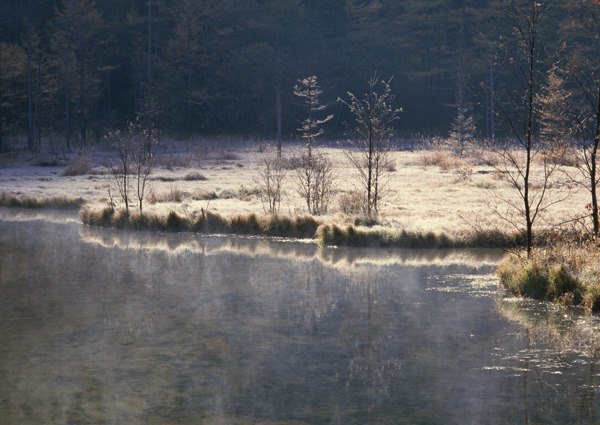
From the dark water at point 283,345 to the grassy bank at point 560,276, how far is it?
484 mm

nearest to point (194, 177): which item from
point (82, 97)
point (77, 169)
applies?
point (77, 169)

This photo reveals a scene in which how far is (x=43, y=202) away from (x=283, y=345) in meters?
18.2

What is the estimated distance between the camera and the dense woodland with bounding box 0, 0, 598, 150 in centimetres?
5197

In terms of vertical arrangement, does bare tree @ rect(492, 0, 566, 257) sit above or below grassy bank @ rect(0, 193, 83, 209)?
above

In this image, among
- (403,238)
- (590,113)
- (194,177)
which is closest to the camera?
(590,113)

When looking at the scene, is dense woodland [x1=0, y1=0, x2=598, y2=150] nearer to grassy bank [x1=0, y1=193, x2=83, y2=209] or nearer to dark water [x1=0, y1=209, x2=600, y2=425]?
grassy bank [x1=0, y1=193, x2=83, y2=209]

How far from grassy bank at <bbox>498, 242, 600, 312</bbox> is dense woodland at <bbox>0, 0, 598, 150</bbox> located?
127ft

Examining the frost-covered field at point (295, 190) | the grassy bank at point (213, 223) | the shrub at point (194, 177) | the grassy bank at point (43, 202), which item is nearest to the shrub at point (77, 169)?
the frost-covered field at point (295, 190)

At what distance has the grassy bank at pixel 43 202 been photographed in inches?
971

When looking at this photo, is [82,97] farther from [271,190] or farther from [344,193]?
[344,193]

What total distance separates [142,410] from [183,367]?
1279 mm

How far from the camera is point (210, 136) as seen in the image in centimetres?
5888

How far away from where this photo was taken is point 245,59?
61344 millimetres

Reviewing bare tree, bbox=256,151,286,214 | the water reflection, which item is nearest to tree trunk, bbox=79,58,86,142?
bare tree, bbox=256,151,286,214
